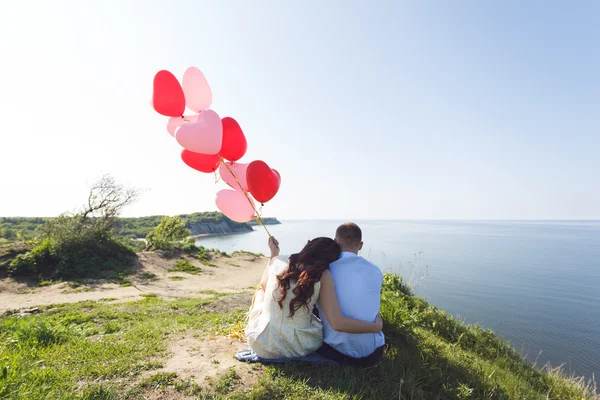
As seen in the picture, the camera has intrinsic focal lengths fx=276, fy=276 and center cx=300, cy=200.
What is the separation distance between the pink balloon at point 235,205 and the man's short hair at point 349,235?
1.95m

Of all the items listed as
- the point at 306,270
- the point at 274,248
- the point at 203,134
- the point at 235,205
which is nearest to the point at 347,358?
the point at 306,270

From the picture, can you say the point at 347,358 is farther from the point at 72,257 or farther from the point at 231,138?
the point at 72,257

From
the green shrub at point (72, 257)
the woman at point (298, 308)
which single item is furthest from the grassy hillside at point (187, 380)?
the green shrub at point (72, 257)

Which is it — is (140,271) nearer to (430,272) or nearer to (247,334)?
(247,334)

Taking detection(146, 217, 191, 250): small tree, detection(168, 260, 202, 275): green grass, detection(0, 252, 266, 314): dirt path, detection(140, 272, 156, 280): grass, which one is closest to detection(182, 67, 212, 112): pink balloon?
detection(0, 252, 266, 314): dirt path

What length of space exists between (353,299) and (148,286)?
13.5 m

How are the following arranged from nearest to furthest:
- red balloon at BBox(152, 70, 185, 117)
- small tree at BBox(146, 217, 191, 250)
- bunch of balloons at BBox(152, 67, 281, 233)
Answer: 1. bunch of balloons at BBox(152, 67, 281, 233)
2. red balloon at BBox(152, 70, 185, 117)
3. small tree at BBox(146, 217, 191, 250)

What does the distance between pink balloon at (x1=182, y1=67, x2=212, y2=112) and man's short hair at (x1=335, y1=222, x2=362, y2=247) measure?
3258 millimetres

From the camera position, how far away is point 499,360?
5.91 meters

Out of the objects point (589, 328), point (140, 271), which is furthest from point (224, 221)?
point (589, 328)

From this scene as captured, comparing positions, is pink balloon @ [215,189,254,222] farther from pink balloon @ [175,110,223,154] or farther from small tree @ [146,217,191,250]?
small tree @ [146,217,191,250]

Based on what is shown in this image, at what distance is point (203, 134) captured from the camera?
401cm

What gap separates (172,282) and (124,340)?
470 inches

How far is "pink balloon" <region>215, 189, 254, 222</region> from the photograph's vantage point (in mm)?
4574
